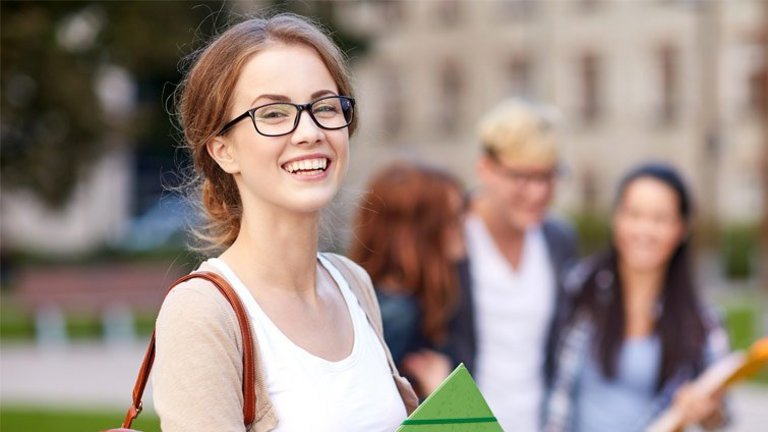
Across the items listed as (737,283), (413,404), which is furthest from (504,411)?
(737,283)

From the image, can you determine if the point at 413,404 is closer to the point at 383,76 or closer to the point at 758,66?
the point at 758,66

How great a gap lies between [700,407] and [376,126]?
1167 centimetres

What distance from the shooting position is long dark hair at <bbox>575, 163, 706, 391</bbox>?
4703 millimetres

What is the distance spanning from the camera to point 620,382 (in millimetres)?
4691

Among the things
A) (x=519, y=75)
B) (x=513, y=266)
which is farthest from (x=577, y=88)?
(x=513, y=266)

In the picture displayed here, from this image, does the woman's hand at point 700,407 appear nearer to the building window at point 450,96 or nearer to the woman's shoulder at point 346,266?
the woman's shoulder at point 346,266

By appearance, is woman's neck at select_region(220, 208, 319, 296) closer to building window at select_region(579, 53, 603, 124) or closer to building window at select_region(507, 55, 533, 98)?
building window at select_region(579, 53, 603, 124)

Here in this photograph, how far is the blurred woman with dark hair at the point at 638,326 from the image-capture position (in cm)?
468

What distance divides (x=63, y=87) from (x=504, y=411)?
1393cm

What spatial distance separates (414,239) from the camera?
4.60 metres

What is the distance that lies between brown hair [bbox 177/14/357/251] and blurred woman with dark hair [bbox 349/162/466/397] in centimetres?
188

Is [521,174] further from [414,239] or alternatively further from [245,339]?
[245,339]

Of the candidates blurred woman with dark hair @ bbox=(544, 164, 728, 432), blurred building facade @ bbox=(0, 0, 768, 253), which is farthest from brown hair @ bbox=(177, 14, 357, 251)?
blurred building facade @ bbox=(0, 0, 768, 253)

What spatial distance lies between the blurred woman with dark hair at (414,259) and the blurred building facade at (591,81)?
3004 centimetres
